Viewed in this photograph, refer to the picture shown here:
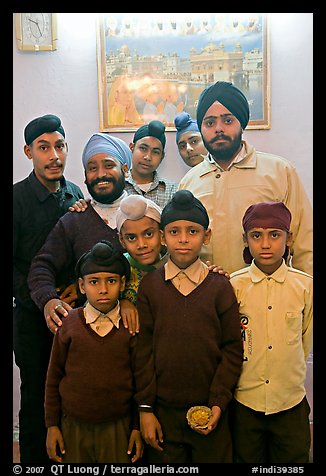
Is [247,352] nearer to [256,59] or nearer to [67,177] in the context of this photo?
[67,177]

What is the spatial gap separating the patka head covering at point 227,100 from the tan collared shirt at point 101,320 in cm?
81

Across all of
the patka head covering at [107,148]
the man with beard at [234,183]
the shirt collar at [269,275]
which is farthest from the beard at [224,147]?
the shirt collar at [269,275]

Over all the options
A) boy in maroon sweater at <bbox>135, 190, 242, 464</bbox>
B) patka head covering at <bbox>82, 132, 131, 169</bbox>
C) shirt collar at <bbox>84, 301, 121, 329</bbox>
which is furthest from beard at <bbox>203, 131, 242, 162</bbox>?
shirt collar at <bbox>84, 301, 121, 329</bbox>

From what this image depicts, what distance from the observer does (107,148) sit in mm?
1886

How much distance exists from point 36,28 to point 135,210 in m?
0.88

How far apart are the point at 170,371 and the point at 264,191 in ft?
2.51

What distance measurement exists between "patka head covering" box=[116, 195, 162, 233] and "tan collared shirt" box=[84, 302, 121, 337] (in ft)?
1.04

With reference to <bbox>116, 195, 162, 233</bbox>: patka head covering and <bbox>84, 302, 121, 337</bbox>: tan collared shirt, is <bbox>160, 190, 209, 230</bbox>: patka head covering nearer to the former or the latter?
<bbox>116, 195, 162, 233</bbox>: patka head covering

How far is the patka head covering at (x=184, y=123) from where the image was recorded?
1.94 meters

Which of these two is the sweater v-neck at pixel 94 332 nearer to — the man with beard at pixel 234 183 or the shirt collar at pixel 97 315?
the shirt collar at pixel 97 315

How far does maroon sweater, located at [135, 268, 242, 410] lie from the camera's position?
5.75 feet

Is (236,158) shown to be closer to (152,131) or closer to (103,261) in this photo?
(152,131)

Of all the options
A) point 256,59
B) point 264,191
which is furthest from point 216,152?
point 256,59

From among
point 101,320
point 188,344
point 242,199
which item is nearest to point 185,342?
point 188,344
